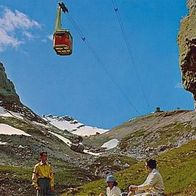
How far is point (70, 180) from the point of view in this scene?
82188mm

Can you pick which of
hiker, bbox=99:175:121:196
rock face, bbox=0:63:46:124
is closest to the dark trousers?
hiker, bbox=99:175:121:196

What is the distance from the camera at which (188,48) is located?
26.2 meters

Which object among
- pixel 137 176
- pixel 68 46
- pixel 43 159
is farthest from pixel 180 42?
pixel 137 176

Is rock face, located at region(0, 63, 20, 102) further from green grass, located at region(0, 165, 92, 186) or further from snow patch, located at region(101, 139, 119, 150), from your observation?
green grass, located at region(0, 165, 92, 186)

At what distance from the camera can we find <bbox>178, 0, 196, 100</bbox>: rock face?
26188mm

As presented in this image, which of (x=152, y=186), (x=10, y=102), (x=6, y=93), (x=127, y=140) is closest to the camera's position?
(x=152, y=186)

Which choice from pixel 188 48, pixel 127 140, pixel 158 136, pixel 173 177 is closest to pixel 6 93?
pixel 127 140

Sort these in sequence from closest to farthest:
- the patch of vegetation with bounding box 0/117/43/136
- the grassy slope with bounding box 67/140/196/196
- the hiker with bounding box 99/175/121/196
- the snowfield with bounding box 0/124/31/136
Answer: the hiker with bounding box 99/175/121/196, the grassy slope with bounding box 67/140/196/196, the snowfield with bounding box 0/124/31/136, the patch of vegetation with bounding box 0/117/43/136

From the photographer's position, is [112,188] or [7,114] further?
[7,114]

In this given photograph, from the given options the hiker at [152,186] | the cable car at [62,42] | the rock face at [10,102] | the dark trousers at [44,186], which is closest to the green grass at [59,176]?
the cable car at [62,42]

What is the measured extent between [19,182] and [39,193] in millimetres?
53196

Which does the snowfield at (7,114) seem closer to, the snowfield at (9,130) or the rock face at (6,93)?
the rock face at (6,93)

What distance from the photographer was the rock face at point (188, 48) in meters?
26.2

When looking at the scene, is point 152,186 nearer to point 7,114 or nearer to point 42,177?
point 42,177
